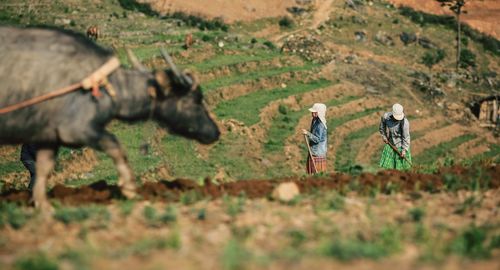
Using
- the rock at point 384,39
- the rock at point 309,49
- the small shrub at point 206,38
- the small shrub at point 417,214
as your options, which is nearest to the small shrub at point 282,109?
Answer: the small shrub at point 206,38

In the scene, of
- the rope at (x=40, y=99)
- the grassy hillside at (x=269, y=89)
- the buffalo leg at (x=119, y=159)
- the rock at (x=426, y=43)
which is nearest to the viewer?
the rope at (x=40, y=99)

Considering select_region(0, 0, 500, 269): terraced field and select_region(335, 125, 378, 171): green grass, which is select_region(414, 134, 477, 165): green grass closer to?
select_region(0, 0, 500, 269): terraced field

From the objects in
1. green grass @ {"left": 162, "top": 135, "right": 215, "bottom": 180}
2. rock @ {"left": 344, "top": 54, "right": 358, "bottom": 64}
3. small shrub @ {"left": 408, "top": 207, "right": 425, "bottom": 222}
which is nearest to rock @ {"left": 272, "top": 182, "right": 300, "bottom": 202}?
small shrub @ {"left": 408, "top": 207, "right": 425, "bottom": 222}

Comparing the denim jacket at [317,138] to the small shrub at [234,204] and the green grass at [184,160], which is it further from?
the green grass at [184,160]

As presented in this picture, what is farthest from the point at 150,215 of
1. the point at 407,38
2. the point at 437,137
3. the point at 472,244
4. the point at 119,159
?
the point at 407,38

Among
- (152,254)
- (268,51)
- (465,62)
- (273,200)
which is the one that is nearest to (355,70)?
(268,51)

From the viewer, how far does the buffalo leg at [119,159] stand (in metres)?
8.80

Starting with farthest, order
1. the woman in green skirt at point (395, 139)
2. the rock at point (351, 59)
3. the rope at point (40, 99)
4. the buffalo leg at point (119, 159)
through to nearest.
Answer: the rock at point (351, 59) → the woman in green skirt at point (395, 139) → the buffalo leg at point (119, 159) → the rope at point (40, 99)

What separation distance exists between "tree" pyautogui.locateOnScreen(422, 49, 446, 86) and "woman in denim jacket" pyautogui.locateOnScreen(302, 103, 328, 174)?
3560cm

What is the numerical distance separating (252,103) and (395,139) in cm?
1692

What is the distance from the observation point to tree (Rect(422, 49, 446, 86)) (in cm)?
5134

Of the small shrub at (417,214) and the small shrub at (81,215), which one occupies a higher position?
the small shrub at (417,214)

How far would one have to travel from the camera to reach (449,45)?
5600cm

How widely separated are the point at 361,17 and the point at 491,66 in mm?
9480
